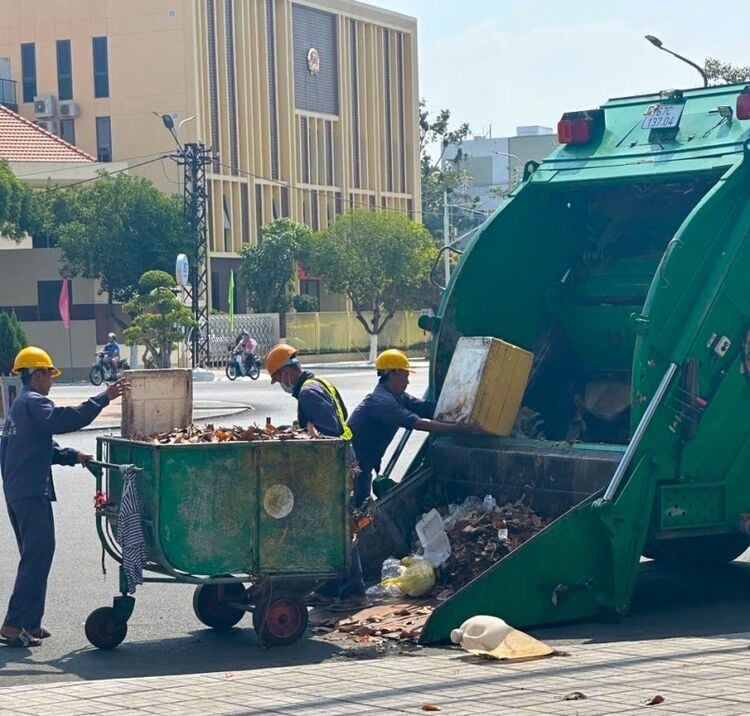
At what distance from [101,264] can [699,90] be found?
135ft

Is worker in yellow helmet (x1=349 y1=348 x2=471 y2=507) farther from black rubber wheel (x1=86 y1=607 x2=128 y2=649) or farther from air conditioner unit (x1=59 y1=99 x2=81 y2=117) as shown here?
air conditioner unit (x1=59 y1=99 x2=81 y2=117)

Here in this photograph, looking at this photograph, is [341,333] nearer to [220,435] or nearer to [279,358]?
[279,358]

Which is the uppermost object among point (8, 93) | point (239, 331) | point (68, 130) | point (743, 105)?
point (8, 93)

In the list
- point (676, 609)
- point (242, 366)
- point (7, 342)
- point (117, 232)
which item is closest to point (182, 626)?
point (676, 609)

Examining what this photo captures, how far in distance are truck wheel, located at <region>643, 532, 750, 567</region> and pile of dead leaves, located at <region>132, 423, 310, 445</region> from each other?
2.91 meters

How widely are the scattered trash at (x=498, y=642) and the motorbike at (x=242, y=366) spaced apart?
→ 118 ft

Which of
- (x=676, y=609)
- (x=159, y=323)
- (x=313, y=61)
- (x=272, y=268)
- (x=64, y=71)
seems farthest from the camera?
(x=313, y=61)

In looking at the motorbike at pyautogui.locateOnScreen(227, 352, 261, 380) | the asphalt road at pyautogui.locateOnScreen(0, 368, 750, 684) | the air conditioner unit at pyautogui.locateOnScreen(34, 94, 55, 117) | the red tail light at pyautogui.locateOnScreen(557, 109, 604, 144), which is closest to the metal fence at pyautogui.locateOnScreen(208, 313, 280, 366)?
the motorbike at pyautogui.locateOnScreen(227, 352, 261, 380)

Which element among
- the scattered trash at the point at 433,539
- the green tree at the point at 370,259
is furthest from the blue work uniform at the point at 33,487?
the green tree at the point at 370,259

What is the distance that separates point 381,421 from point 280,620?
1.90 metres

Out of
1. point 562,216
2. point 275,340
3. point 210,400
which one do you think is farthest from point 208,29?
point 562,216

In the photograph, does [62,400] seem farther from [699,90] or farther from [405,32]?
[405,32]

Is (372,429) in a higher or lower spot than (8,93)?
lower

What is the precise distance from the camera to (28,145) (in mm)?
49625
